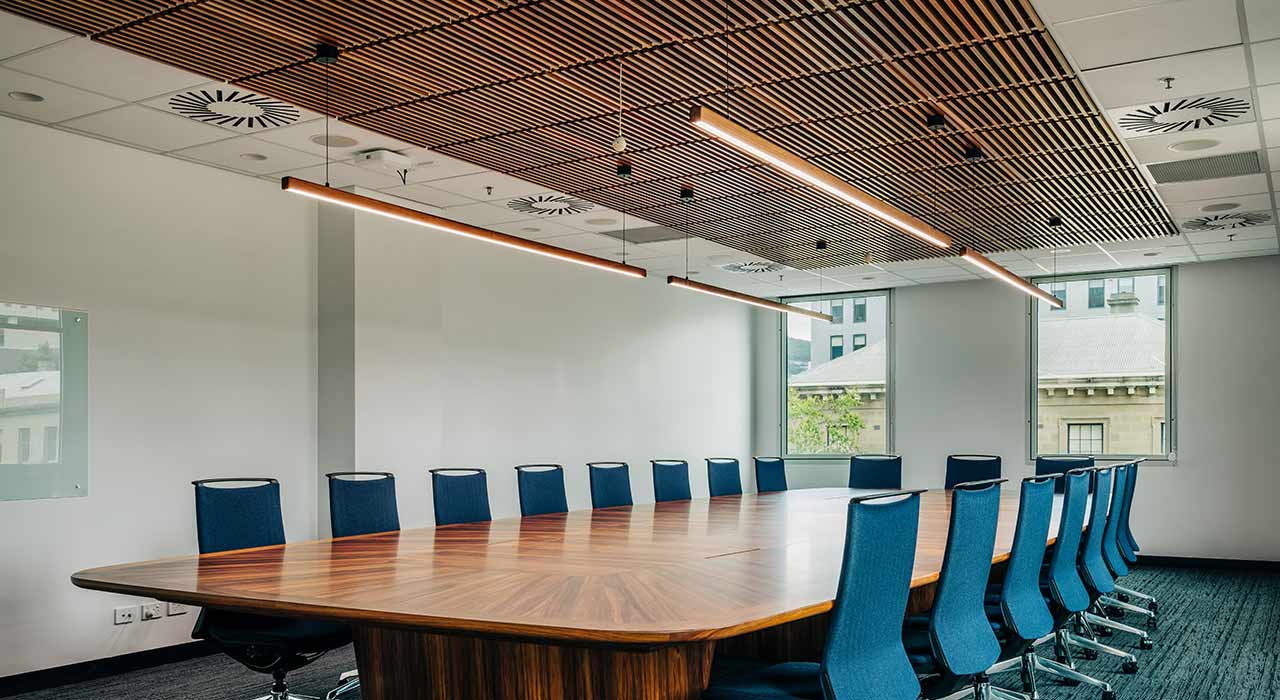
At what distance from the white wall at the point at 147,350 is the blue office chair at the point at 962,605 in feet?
16.5

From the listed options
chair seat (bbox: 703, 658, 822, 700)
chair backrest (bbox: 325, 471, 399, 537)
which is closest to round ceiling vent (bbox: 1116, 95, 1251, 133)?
chair seat (bbox: 703, 658, 822, 700)

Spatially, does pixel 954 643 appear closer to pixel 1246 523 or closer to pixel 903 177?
pixel 903 177

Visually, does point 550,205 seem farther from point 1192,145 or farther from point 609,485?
point 1192,145

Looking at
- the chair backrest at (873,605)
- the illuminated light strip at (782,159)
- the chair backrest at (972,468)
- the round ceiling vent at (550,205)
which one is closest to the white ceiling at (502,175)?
the round ceiling vent at (550,205)

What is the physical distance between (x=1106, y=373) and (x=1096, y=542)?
6.25 metres

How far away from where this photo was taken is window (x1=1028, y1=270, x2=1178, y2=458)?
37.9ft

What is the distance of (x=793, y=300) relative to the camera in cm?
1425

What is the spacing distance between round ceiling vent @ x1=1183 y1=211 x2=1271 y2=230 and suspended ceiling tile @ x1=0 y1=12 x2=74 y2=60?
28.0ft

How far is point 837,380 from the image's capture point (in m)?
13.8

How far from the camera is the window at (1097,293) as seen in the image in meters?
11.9

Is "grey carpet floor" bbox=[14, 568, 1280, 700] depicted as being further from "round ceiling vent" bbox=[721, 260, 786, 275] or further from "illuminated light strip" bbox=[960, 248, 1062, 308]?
"round ceiling vent" bbox=[721, 260, 786, 275]

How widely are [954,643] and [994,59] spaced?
272cm

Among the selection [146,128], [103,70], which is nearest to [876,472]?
[146,128]

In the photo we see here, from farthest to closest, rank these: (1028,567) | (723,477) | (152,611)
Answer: (723,477) < (152,611) < (1028,567)
